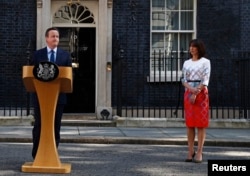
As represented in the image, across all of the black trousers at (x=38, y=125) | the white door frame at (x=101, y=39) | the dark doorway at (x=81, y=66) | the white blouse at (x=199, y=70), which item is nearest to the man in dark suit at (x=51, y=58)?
the black trousers at (x=38, y=125)

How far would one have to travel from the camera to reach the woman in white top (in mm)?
8047

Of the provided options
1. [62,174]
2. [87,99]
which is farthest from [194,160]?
[87,99]

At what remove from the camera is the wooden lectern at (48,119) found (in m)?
7.02

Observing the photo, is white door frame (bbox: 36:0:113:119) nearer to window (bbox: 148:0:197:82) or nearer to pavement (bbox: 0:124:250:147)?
window (bbox: 148:0:197:82)

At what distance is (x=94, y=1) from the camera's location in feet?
48.8

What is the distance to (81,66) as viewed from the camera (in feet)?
49.4

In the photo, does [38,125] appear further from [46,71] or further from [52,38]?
[52,38]

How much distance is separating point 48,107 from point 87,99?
7860 millimetres

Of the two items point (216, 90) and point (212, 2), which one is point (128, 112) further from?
point (212, 2)

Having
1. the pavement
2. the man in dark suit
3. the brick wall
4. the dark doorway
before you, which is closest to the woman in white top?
the man in dark suit

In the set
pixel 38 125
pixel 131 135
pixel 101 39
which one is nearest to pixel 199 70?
pixel 38 125

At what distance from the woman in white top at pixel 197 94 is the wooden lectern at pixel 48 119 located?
6.80 ft

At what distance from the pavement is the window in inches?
102

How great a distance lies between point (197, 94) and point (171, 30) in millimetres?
7351
